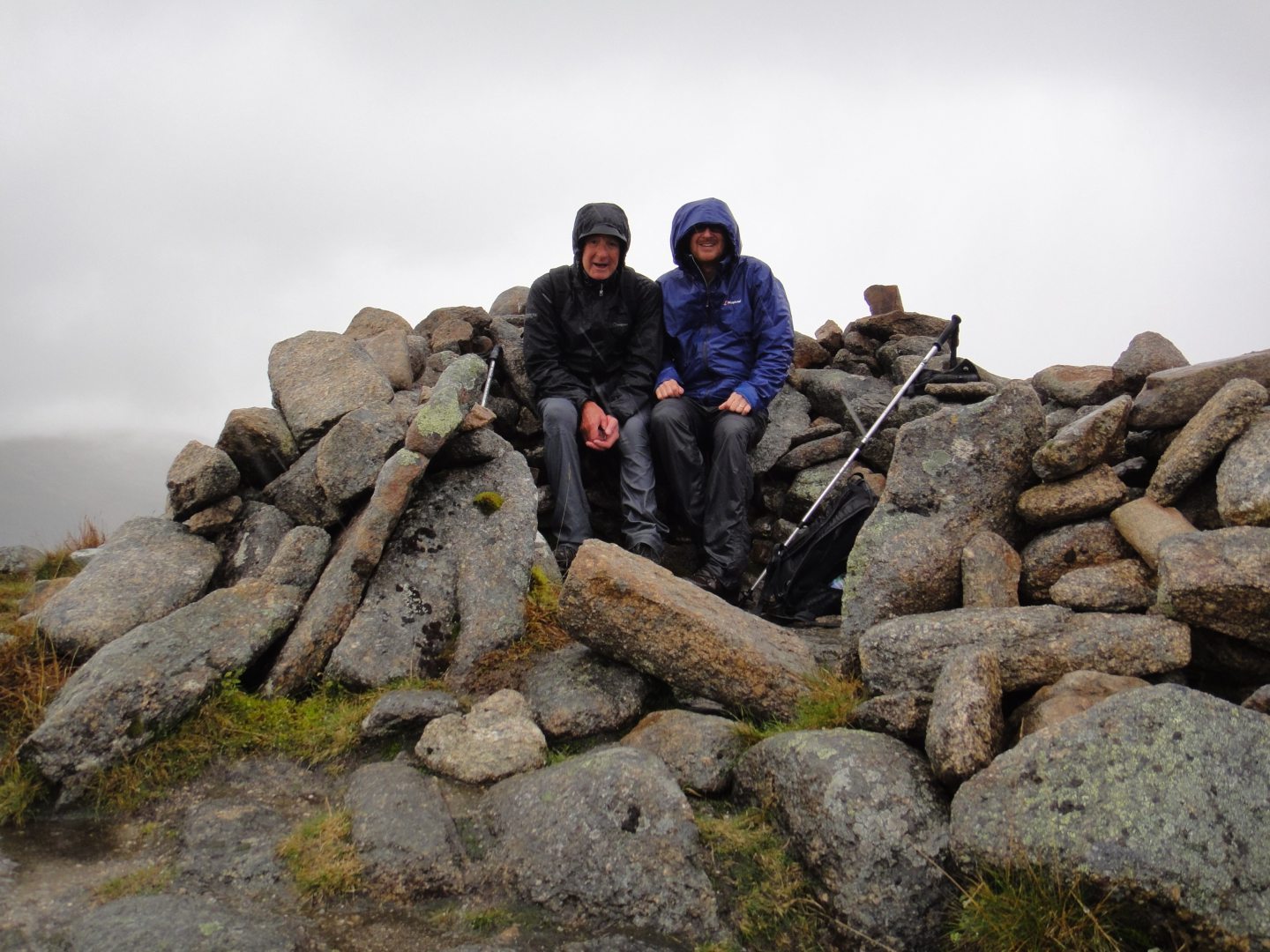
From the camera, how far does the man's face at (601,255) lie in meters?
11.6

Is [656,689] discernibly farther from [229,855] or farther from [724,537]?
[229,855]

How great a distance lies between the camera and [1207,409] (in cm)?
784

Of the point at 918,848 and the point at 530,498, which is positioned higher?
the point at 530,498

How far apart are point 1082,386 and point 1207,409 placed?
181 inches

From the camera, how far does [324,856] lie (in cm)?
Result: 595

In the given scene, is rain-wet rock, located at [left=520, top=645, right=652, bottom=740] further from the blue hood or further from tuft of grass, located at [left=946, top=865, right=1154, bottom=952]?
the blue hood

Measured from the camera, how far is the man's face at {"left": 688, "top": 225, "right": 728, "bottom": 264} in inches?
470

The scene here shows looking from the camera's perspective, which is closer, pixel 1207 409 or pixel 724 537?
pixel 1207 409

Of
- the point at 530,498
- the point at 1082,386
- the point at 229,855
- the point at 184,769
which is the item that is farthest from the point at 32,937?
the point at 1082,386

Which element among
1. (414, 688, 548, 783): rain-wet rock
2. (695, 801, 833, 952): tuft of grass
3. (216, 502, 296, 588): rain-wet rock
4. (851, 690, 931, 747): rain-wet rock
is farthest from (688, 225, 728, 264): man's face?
(695, 801, 833, 952): tuft of grass

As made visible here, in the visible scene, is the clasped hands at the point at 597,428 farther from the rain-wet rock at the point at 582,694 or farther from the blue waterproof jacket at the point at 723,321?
the rain-wet rock at the point at 582,694

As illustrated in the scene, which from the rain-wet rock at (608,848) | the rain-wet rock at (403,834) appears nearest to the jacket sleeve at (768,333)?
the rain-wet rock at (608,848)

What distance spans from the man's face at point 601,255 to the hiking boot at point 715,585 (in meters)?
4.21

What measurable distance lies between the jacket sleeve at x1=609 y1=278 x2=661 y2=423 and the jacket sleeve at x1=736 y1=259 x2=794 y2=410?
127 cm
